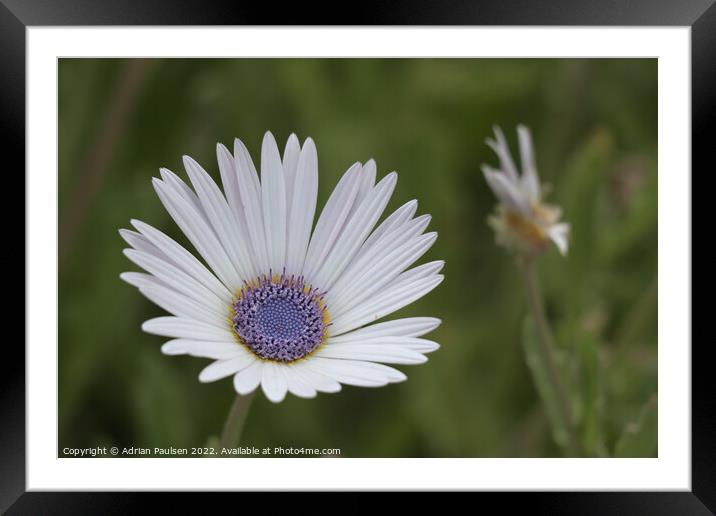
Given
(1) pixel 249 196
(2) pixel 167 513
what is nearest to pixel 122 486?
(2) pixel 167 513

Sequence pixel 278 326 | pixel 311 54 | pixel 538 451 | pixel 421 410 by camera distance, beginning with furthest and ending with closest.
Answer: pixel 421 410 < pixel 538 451 < pixel 311 54 < pixel 278 326

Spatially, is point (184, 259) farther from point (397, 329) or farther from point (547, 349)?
point (547, 349)

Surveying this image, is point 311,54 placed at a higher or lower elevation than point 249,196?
higher

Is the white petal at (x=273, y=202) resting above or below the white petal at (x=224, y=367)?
above

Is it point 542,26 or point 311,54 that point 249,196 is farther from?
point 542,26

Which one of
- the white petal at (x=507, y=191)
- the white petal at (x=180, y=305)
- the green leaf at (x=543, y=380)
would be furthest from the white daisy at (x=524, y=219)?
the white petal at (x=180, y=305)

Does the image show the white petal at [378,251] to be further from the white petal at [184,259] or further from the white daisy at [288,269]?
the white petal at [184,259]

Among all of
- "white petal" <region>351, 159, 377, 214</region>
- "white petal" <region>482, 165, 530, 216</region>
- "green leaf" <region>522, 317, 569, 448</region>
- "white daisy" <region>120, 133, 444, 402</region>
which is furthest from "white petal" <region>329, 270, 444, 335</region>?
"green leaf" <region>522, 317, 569, 448</region>
